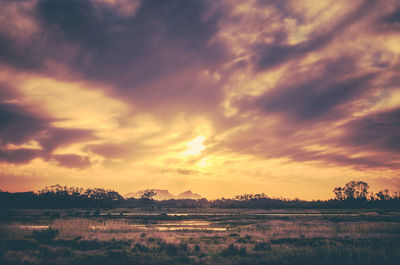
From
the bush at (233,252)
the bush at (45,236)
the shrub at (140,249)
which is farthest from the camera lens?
the bush at (45,236)

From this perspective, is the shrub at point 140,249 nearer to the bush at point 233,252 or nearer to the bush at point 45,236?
the bush at point 233,252

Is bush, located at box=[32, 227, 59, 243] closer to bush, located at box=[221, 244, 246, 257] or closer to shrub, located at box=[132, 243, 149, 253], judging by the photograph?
shrub, located at box=[132, 243, 149, 253]

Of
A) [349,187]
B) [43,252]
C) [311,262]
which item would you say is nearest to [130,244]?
[43,252]

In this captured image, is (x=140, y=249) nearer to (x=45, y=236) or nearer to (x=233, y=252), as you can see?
(x=233, y=252)

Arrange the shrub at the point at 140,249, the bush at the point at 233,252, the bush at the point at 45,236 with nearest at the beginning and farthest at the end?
the bush at the point at 233,252 < the shrub at the point at 140,249 < the bush at the point at 45,236

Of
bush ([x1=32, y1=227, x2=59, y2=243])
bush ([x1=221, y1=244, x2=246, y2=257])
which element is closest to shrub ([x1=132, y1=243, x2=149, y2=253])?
bush ([x1=221, y1=244, x2=246, y2=257])

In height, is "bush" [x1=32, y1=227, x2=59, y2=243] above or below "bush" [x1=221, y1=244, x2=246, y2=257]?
above

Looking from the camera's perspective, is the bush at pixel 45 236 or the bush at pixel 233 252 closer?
the bush at pixel 233 252

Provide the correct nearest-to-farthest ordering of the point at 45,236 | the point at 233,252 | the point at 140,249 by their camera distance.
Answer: the point at 233,252, the point at 140,249, the point at 45,236

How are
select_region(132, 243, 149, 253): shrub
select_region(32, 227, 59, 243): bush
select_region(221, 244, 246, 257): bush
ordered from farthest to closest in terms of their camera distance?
select_region(32, 227, 59, 243): bush < select_region(132, 243, 149, 253): shrub < select_region(221, 244, 246, 257): bush

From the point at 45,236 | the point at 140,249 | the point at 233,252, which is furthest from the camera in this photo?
the point at 45,236

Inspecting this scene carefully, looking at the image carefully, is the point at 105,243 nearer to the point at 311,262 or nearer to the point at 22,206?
the point at 311,262

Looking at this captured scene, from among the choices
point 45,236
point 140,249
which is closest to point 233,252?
point 140,249

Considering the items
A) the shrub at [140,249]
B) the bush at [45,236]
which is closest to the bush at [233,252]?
the shrub at [140,249]
